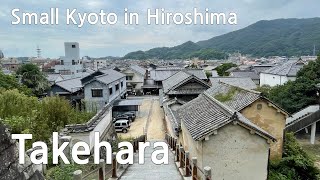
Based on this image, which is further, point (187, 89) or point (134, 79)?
point (134, 79)

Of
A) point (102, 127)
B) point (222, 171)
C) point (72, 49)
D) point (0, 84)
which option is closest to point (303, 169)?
point (222, 171)

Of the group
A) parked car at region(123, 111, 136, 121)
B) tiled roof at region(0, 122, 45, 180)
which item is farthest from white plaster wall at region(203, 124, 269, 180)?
parked car at region(123, 111, 136, 121)

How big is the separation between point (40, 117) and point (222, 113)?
13.1 m

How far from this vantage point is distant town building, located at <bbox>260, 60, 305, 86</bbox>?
49.7 metres

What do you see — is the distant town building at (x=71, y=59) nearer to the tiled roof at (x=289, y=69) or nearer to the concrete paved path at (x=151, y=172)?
the tiled roof at (x=289, y=69)

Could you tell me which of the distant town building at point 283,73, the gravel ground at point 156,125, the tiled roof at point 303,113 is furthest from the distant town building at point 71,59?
the tiled roof at point 303,113

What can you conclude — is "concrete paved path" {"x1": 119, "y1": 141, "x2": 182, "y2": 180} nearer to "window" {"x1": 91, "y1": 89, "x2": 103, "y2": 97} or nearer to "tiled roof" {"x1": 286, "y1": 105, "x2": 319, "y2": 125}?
"tiled roof" {"x1": 286, "y1": 105, "x2": 319, "y2": 125}

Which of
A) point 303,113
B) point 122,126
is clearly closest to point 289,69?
point 303,113

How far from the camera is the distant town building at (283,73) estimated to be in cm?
4965

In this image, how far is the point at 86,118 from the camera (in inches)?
1082

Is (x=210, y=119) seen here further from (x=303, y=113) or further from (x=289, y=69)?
(x=289, y=69)

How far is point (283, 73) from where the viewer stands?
51.5 metres

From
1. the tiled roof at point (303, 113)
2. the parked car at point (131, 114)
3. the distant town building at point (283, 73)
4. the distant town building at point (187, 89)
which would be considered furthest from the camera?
the distant town building at point (283, 73)

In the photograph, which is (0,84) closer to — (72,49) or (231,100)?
(231,100)
